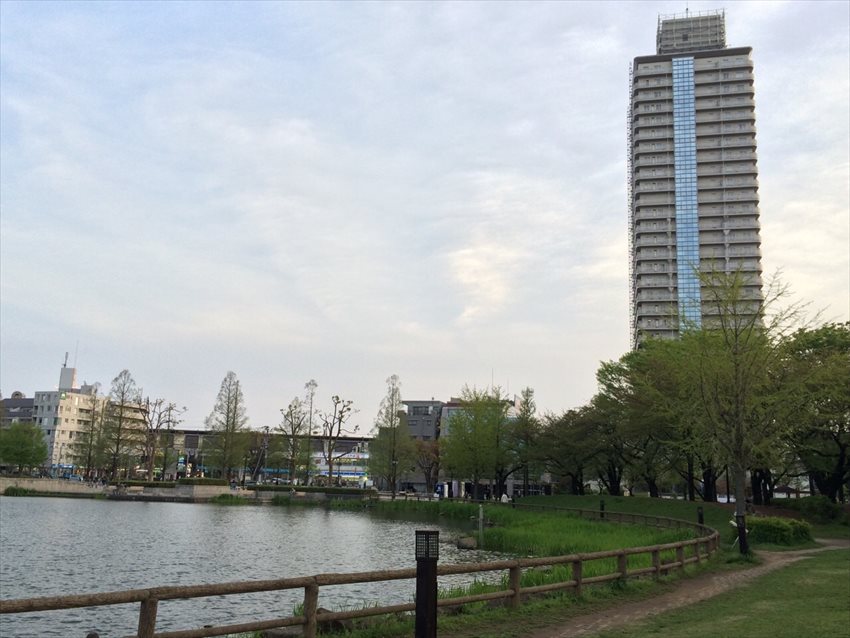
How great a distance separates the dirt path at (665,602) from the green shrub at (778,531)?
15.8 ft

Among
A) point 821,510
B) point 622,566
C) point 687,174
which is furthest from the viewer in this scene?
point 687,174

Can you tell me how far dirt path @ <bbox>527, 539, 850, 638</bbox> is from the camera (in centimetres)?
1316

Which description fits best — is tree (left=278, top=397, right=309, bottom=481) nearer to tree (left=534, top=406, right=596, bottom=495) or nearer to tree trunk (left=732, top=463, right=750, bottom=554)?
tree (left=534, top=406, right=596, bottom=495)

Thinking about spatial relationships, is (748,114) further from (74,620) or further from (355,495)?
(74,620)

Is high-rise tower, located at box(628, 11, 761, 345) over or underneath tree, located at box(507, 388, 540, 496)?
over

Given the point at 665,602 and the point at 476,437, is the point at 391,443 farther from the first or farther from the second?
the point at 665,602

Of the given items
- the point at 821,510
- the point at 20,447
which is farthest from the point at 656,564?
the point at 20,447

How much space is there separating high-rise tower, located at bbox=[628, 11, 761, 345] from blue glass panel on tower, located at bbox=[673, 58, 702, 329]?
0.69 feet

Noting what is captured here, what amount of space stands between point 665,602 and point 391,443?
269 ft

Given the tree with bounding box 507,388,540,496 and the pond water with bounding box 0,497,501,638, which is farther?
the tree with bounding box 507,388,540,496

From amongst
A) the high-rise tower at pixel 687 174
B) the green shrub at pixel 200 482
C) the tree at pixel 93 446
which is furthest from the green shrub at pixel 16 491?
the high-rise tower at pixel 687 174

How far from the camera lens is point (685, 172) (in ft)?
487

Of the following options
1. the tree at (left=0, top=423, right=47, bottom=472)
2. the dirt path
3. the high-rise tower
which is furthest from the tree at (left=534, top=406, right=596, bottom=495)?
the tree at (left=0, top=423, right=47, bottom=472)

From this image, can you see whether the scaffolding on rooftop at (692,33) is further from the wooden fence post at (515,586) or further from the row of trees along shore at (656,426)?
the wooden fence post at (515,586)
